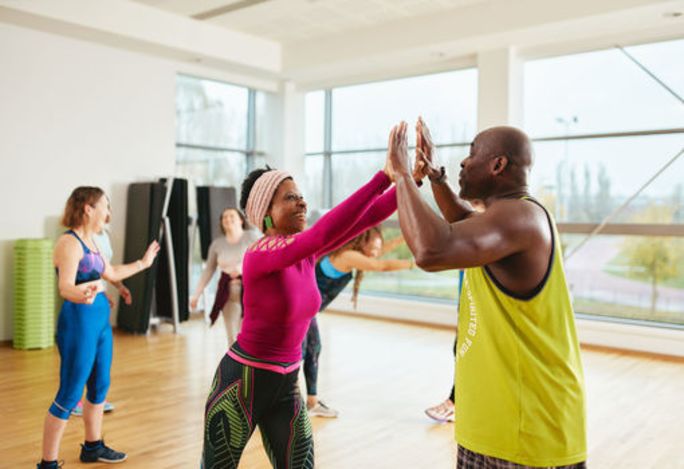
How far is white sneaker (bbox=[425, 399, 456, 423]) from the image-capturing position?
407cm

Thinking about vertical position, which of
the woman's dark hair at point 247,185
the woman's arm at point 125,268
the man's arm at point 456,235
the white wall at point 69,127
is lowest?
the woman's arm at point 125,268

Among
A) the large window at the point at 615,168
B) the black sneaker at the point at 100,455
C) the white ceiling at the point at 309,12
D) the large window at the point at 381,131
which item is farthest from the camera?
the large window at the point at 381,131

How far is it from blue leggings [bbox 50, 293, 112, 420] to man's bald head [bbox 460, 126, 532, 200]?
2158mm

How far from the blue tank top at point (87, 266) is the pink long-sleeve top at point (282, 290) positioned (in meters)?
1.42

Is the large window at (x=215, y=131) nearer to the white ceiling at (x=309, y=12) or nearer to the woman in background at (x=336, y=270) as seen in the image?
the white ceiling at (x=309, y=12)

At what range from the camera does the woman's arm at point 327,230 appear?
1.73 meters

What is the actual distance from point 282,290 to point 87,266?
5.08 ft

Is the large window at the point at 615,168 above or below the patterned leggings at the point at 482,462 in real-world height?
above

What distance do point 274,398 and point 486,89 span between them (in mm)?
5713

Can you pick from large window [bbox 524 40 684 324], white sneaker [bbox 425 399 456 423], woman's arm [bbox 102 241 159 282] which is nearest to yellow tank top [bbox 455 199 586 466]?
woman's arm [bbox 102 241 159 282]

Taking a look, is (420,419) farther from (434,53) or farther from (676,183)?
(434,53)

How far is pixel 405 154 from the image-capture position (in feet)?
4.92

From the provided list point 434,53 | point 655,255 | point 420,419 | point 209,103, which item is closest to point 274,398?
point 420,419

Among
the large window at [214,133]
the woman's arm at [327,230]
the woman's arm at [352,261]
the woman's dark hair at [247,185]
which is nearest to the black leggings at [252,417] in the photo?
the woman's arm at [327,230]
